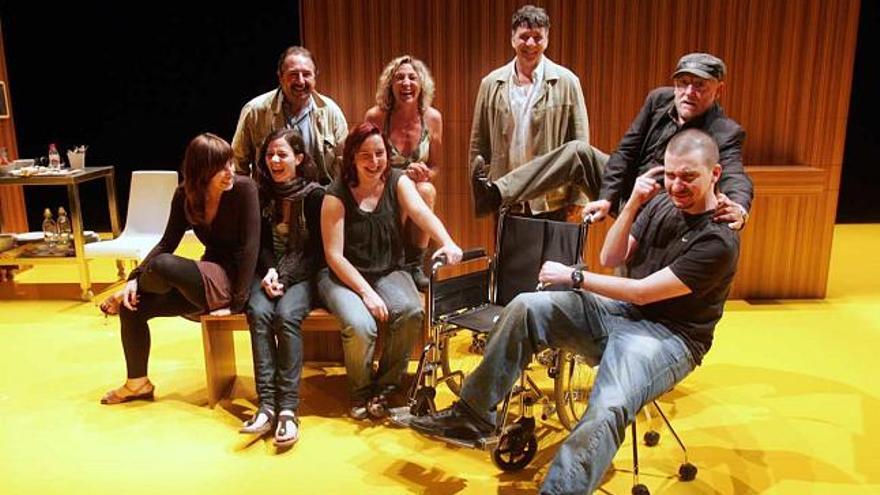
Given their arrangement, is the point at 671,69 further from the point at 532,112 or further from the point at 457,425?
the point at 457,425

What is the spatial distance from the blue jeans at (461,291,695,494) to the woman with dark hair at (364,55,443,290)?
108cm

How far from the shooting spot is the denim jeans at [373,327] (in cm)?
312

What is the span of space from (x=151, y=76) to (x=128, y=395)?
4460 mm

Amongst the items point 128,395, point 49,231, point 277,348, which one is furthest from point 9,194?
point 277,348

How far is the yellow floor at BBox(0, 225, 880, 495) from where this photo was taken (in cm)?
273

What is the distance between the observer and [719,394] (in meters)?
3.47

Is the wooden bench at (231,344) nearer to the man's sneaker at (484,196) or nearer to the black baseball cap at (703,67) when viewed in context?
the man's sneaker at (484,196)

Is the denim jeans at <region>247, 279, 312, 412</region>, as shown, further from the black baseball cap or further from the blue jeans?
the black baseball cap

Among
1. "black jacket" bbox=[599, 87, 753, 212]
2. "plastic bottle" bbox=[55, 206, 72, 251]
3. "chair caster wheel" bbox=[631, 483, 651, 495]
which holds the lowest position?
"chair caster wheel" bbox=[631, 483, 651, 495]

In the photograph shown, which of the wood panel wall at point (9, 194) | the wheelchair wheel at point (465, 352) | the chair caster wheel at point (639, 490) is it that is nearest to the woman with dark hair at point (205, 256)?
the wheelchair wheel at point (465, 352)

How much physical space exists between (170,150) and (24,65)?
1.50m

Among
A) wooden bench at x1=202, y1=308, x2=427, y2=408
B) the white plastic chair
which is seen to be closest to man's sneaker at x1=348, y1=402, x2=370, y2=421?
wooden bench at x1=202, y1=308, x2=427, y2=408

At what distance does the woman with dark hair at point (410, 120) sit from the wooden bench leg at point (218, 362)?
1015mm

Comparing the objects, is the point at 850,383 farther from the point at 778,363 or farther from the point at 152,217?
the point at 152,217
